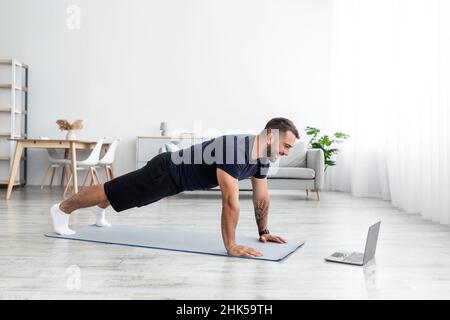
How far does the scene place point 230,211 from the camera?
228 cm

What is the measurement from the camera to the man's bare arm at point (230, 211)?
89.9 inches

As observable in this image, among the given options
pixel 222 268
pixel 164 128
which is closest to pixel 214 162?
pixel 222 268

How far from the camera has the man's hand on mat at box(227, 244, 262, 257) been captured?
7.63 feet

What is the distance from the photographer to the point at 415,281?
1967mm

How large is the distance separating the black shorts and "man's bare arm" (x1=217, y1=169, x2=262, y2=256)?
353 mm

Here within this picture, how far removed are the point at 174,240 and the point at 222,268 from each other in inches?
27.3

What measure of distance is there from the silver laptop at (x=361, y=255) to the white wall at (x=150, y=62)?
436 centimetres

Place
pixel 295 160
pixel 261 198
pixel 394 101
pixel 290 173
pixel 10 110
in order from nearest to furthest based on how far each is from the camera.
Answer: pixel 261 198 → pixel 394 101 → pixel 290 173 → pixel 295 160 → pixel 10 110

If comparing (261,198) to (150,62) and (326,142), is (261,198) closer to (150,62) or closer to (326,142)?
(326,142)

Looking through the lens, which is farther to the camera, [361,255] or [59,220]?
[59,220]

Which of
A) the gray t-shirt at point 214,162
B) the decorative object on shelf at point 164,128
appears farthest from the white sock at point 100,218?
the decorative object on shelf at point 164,128
